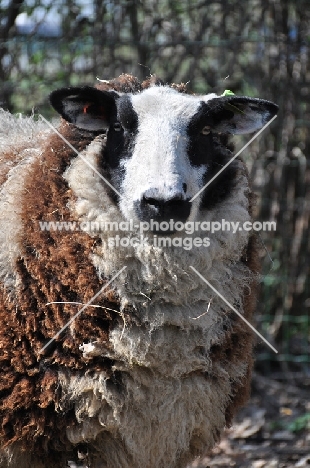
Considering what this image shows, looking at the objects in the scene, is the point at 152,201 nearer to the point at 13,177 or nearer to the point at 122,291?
the point at 122,291

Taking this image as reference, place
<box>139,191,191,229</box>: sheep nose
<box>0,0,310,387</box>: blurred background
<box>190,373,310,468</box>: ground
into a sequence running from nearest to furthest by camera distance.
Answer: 1. <box>139,191,191,229</box>: sheep nose
2. <box>190,373,310,468</box>: ground
3. <box>0,0,310,387</box>: blurred background

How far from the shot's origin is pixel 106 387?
285 cm

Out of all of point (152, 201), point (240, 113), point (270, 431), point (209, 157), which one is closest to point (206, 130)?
point (209, 157)

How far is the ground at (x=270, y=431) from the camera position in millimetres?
4391

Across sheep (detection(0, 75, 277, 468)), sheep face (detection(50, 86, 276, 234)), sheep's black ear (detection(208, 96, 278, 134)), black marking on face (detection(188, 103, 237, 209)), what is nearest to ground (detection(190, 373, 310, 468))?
sheep (detection(0, 75, 277, 468))

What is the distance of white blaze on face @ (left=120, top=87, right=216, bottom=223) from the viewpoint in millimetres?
2768

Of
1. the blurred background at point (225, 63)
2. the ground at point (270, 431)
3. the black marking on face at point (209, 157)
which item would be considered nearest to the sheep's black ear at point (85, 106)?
the black marking on face at point (209, 157)

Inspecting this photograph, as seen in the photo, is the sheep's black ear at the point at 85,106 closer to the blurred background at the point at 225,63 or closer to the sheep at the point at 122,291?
the sheep at the point at 122,291

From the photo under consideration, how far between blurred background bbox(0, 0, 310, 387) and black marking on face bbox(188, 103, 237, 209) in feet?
8.50

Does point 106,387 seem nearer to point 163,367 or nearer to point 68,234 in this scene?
point 163,367

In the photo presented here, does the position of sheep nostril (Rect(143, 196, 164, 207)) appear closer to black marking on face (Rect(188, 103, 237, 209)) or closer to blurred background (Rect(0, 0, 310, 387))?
black marking on face (Rect(188, 103, 237, 209))

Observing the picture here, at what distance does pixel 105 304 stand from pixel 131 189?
0.53 meters

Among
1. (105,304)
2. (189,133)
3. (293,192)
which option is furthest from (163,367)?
(293,192)

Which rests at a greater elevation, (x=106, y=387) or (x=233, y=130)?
(x=233, y=130)
